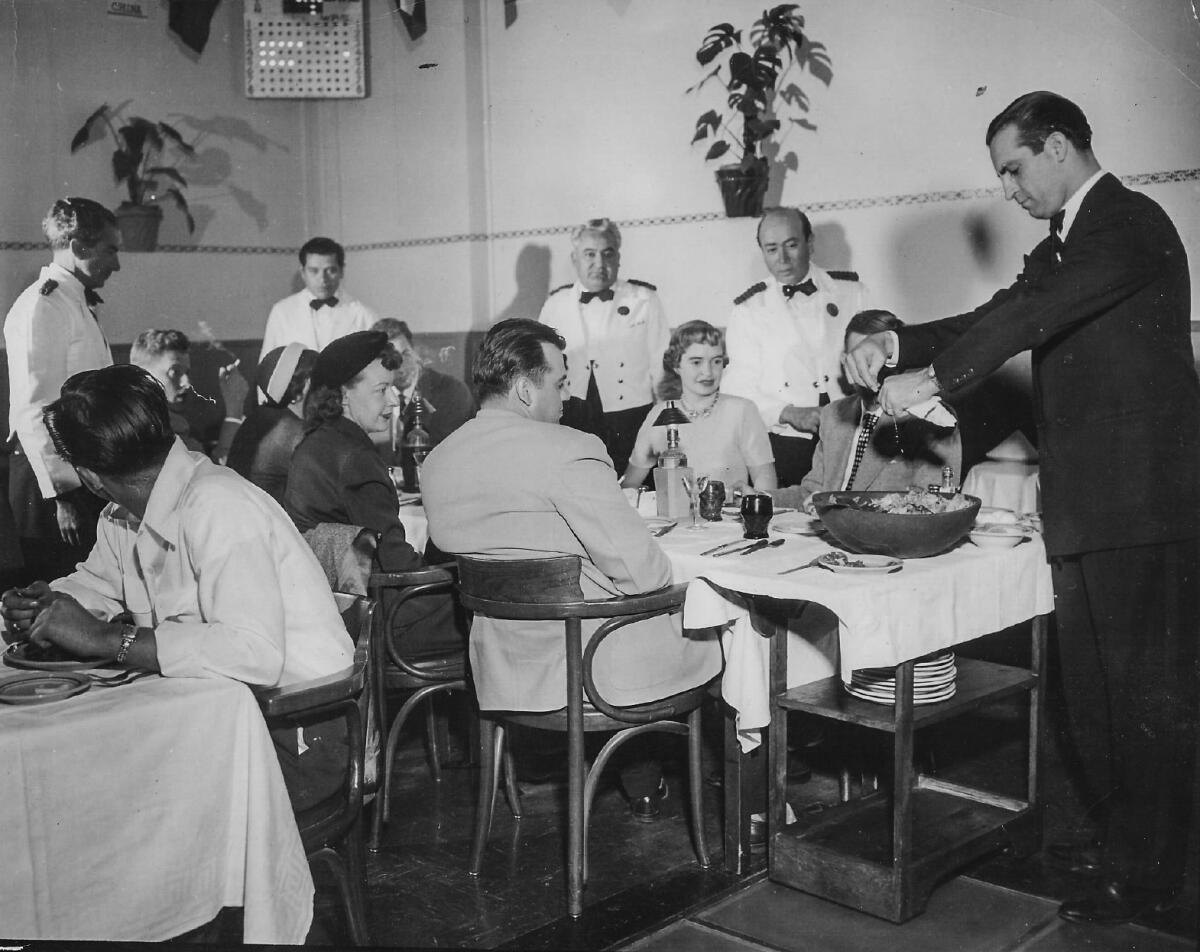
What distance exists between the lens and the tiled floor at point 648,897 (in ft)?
8.57

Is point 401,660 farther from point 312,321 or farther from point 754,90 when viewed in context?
point 312,321

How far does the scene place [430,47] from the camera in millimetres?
7781

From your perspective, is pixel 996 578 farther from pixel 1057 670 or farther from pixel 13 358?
pixel 13 358

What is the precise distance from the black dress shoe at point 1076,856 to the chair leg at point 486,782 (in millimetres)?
1366

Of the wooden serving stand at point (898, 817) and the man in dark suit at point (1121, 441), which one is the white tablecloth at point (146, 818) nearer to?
the wooden serving stand at point (898, 817)

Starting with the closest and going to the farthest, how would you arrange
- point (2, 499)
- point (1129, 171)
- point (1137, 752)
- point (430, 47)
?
point (1137, 752)
point (2, 499)
point (1129, 171)
point (430, 47)

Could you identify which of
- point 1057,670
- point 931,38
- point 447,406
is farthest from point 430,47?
point 1057,670

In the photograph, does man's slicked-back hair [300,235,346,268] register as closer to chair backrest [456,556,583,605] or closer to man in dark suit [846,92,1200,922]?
chair backrest [456,556,583,605]

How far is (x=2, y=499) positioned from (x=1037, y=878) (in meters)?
3.51

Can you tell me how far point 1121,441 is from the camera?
2658 mm

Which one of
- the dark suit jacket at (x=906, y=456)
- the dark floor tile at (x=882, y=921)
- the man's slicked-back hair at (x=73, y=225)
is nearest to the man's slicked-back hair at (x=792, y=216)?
the dark suit jacket at (x=906, y=456)

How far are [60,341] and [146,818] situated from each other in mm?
3084

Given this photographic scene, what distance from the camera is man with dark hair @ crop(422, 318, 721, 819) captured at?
2746 mm

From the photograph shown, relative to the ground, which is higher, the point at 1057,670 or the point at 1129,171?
the point at 1129,171
